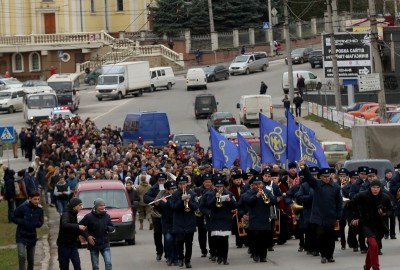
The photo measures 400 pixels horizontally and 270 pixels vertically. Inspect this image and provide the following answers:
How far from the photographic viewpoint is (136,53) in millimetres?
93562

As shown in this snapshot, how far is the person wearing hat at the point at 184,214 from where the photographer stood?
22.5 metres

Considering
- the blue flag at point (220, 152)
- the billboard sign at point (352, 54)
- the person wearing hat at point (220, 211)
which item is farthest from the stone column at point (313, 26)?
the person wearing hat at point (220, 211)

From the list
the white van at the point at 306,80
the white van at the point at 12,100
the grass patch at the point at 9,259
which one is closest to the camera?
the grass patch at the point at 9,259

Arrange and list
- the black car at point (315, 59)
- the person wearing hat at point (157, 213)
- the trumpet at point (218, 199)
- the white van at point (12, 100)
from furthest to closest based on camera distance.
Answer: the black car at point (315, 59) → the white van at point (12, 100) → the person wearing hat at point (157, 213) → the trumpet at point (218, 199)

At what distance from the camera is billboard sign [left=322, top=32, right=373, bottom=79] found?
54500 mm

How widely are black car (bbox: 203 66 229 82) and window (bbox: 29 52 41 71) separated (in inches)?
743

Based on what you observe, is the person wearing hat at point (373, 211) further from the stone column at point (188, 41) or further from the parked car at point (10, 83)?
the stone column at point (188, 41)

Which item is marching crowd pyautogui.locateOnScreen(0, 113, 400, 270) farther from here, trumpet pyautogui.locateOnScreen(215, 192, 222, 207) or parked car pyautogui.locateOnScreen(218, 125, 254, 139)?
parked car pyautogui.locateOnScreen(218, 125, 254, 139)

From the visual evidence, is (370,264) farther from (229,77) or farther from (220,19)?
(220,19)

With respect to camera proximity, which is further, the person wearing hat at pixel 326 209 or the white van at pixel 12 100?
the white van at pixel 12 100

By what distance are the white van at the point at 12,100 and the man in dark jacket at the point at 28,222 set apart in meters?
54.0

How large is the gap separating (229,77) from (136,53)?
32.5ft

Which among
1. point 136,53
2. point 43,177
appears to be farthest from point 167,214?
point 136,53

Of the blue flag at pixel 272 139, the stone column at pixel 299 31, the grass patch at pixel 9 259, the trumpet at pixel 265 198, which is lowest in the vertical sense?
the grass patch at pixel 9 259
